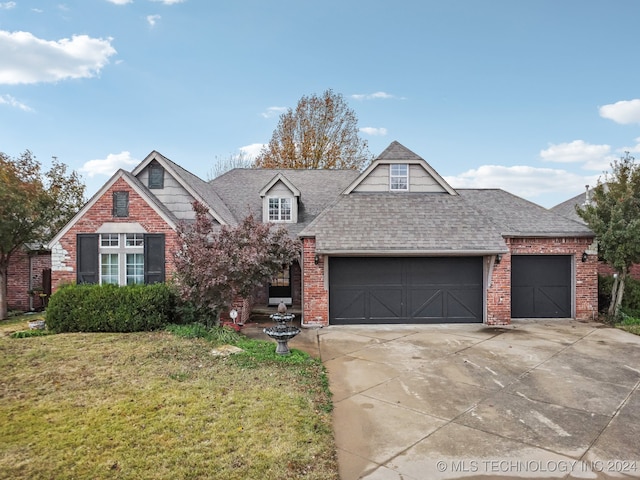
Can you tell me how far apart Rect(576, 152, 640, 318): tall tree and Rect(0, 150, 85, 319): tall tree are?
19490 millimetres

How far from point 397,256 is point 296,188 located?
20.3 ft

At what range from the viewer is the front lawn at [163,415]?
3.74 m

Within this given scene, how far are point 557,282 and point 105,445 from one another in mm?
13247

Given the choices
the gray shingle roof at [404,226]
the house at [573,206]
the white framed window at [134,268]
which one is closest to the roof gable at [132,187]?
the white framed window at [134,268]

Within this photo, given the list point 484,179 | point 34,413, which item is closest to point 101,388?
point 34,413

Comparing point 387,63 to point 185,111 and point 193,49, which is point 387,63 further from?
point 185,111

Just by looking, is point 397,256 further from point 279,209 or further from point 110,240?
point 110,240

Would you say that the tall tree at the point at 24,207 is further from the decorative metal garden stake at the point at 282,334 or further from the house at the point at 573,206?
the house at the point at 573,206

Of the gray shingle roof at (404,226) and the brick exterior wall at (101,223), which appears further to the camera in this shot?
the brick exterior wall at (101,223)

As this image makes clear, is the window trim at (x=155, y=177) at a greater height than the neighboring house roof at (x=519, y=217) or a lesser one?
greater

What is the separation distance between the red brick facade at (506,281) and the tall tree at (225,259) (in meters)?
1.52

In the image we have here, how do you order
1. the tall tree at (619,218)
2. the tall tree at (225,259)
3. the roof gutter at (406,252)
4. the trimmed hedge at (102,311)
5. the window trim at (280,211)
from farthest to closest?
the window trim at (280,211) < the roof gutter at (406,252) < the tall tree at (619,218) < the trimmed hedge at (102,311) < the tall tree at (225,259)

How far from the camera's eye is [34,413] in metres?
4.96

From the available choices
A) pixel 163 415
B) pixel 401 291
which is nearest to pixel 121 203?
pixel 163 415
